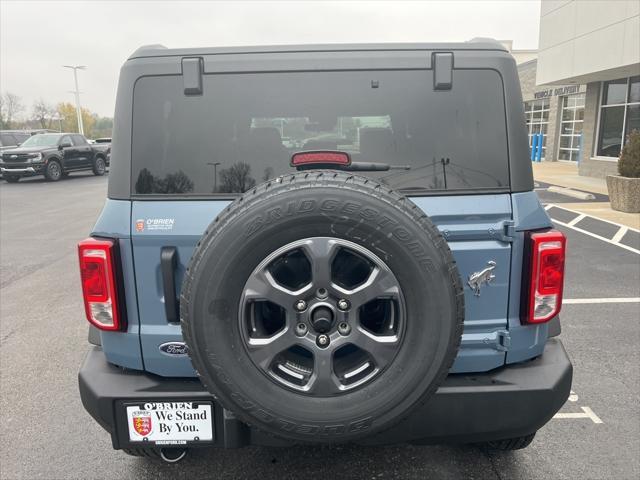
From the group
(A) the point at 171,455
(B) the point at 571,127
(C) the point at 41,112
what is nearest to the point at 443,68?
(A) the point at 171,455

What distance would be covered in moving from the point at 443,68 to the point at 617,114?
17.7 m

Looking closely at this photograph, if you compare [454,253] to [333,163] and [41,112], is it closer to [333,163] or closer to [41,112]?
[333,163]

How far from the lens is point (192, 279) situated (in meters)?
1.83

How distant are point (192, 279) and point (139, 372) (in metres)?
0.71

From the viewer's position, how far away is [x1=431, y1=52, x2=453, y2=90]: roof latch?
217 centimetres

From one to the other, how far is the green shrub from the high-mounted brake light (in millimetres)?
11130

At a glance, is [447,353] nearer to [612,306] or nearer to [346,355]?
[346,355]

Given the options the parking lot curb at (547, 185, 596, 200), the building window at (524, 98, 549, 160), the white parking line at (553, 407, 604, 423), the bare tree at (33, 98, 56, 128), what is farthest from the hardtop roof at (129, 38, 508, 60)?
the bare tree at (33, 98, 56, 128)

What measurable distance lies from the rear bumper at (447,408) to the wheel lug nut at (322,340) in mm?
504

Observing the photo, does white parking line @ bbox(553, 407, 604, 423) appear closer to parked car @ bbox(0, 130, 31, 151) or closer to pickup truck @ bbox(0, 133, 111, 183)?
pickup truck @ bbox(0, 133, 111, 183)

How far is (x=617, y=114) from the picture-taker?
1680 centimetres

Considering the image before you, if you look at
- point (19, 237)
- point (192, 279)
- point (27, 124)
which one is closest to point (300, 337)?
point (192, 279)

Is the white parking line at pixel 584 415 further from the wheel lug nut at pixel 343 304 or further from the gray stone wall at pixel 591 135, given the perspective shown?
the gray stone wall at pixel 591 135

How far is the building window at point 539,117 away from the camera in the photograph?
27047 mm
